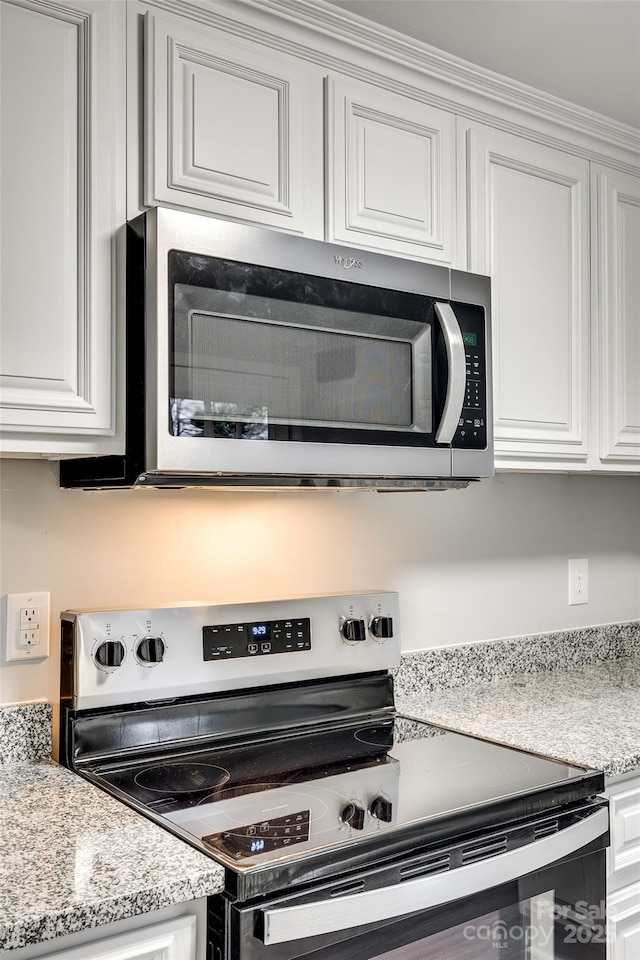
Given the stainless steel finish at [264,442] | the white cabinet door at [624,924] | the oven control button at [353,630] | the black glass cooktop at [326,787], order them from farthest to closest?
the oven control button at [353,630]
the white cabinet door at [624,924]
the stainless steel finish at [264,442]
the black glass cooktop at [326,787]

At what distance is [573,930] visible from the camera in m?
1.41

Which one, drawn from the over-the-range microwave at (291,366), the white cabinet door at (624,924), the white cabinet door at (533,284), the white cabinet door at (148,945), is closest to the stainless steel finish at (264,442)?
the over-the-range microwave at (291,366)

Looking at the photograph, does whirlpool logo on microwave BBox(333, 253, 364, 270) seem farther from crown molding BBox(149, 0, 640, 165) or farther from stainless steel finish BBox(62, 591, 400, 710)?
stainless steel finish BBox(62, 591, 400, 710)

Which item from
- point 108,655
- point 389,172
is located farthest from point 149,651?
point 389,172

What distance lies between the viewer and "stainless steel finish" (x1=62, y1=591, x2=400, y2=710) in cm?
148

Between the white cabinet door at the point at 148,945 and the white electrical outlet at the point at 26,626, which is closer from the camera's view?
the white cabinet door at the point at 148,945

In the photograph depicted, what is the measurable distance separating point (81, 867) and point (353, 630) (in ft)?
2.73

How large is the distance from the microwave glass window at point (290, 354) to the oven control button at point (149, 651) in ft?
1.39

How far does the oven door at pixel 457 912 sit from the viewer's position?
1070 millimetres

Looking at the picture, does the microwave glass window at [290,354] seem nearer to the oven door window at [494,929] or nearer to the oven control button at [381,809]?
the oven control button at [381,809]

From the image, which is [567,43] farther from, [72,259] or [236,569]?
[236,569]

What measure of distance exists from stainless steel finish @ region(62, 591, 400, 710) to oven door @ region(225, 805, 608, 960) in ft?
1.75

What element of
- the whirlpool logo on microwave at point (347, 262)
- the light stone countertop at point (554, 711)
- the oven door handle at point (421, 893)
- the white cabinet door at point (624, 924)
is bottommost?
the white cabinet door at point (624, 924)

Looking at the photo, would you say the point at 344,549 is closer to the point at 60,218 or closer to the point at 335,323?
the point at 335,323
